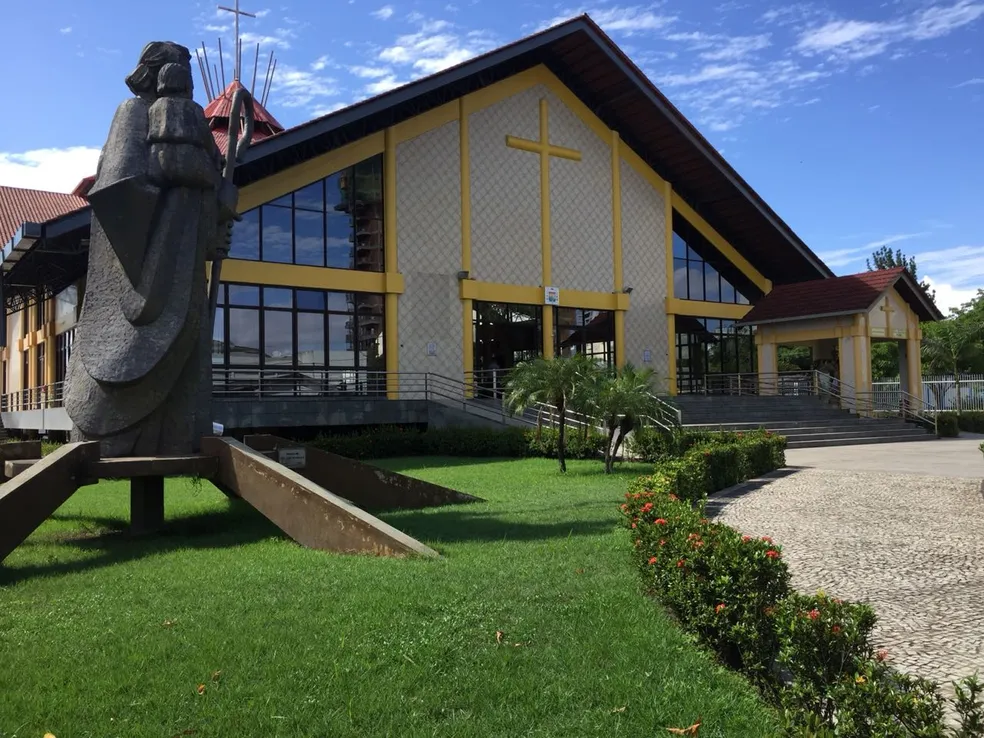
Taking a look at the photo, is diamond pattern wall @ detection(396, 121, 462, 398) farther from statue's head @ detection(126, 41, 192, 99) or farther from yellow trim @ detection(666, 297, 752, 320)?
statue's head @ detection(126, 41, 192, 99)

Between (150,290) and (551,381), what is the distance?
7.84m

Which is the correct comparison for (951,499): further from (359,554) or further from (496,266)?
(496,266)

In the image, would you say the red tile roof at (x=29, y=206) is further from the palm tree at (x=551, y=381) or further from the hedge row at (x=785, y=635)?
the hedge row at (x=785, y=635)

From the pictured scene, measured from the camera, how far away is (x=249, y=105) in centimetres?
945

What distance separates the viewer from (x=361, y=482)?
977 centimetres

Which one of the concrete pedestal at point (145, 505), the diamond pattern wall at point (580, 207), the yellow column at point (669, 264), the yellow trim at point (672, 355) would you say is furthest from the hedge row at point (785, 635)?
the yellow column at point (669, 264)

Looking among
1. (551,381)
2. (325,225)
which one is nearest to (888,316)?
(551,381)

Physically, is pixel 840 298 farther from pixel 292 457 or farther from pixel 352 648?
pixel 352 648

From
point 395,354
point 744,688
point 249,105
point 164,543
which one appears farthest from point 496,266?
point 744,688

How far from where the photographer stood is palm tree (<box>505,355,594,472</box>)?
14.5 m

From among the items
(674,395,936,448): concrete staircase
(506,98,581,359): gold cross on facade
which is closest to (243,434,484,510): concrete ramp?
(674,395,936,448): concrete staircase

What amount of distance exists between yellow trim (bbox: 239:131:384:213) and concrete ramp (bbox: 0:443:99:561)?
15062 millimetres

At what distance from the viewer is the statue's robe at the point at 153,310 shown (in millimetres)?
8172

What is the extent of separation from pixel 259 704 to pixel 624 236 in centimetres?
2686
